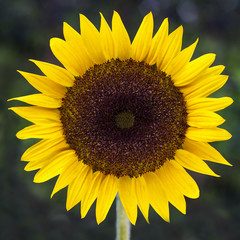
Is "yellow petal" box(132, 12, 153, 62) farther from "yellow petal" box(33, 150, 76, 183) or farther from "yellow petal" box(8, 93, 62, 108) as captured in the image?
"yellow petal" box(33, 150, 76, 183)

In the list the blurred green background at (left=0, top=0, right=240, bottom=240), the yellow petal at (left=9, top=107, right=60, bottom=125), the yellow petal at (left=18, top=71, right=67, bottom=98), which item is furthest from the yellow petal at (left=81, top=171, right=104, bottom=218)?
the blurred green background at (left=0, top=0, right=240, bottom=240)

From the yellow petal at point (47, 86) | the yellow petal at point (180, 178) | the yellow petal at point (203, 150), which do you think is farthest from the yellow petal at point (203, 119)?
the yellow petal at point (47, 86)

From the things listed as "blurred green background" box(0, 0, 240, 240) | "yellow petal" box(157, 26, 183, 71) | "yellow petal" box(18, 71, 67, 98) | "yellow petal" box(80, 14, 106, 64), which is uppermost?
"yellow petal" box(80, 14, 106, 64)

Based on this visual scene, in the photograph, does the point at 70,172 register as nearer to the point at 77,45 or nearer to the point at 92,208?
the point at 77,45

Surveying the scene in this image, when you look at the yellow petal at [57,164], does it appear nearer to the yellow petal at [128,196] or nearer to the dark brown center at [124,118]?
the dark brown center at [124,118]

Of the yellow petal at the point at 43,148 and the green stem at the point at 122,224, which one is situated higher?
the yellow petal at the point at 43,148
